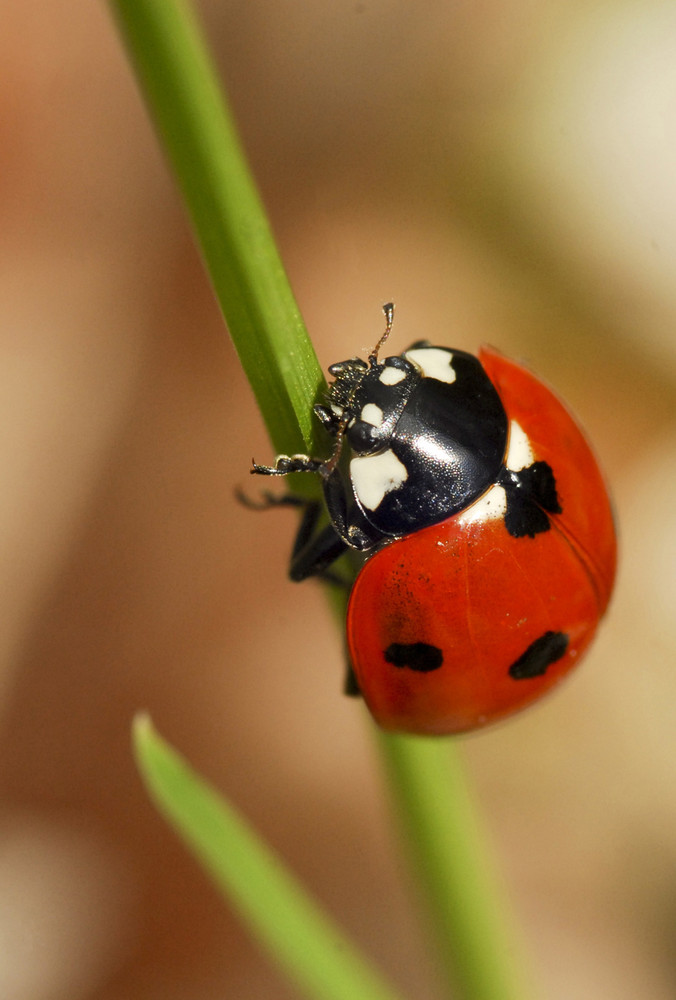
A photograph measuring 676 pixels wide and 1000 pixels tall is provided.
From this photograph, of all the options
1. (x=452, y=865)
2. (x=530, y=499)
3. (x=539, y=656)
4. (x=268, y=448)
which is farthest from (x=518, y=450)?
(x=268, y=448)

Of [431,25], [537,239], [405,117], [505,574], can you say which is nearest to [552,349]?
[537,239]

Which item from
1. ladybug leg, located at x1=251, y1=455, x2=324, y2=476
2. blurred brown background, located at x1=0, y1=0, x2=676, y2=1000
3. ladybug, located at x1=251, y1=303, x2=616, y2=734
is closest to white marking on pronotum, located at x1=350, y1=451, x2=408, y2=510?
ladybug, located at x1=251, y1=303, x2=616, y2=734

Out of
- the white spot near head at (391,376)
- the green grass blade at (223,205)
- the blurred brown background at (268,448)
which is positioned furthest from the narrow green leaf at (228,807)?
the blurred brown background at (268,448)

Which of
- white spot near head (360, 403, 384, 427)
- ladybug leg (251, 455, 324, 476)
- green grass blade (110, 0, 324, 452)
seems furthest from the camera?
white spot near head (360, 403, 384, 427)

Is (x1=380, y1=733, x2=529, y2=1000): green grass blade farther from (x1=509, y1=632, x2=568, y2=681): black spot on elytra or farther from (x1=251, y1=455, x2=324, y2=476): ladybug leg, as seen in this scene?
(x1=251, y1=455, x2=324, y2=476): ladybug leg

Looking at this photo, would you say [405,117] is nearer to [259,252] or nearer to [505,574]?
[505,574]

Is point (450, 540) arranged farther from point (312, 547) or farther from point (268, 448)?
point (268, 448)

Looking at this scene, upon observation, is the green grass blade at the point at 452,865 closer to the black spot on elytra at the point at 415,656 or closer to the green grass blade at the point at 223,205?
the black spot on elytra at the point at 415,656
